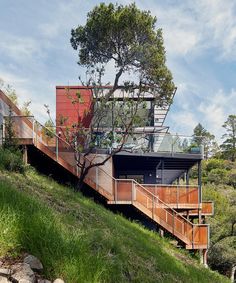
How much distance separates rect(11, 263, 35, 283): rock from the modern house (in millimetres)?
11540

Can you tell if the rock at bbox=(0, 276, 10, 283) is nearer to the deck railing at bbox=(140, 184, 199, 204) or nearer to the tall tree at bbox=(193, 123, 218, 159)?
the deck railing at bbox=(140, 184, 199, 204)

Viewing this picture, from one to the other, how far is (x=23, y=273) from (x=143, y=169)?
2071 centimetres

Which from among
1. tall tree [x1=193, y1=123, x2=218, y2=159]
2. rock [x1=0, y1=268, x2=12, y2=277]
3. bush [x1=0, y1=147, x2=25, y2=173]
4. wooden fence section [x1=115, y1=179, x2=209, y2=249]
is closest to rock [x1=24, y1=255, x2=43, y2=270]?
rock [x1=0, y1=268, x2=12, y2=277]

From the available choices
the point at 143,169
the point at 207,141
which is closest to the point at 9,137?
the point at 143,169

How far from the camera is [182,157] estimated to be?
20.7m

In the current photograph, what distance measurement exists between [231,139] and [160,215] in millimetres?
66634

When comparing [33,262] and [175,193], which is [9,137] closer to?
[175,193]

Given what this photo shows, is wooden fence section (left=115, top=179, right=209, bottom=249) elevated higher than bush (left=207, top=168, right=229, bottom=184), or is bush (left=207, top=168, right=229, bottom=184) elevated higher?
wooden fence section (left=115, top=179, right=209, bottom=249)

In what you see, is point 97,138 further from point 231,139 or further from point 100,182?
point 231,139

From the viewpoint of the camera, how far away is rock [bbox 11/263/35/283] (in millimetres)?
3334

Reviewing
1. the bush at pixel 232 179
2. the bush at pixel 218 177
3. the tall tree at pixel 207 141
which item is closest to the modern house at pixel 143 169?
the tall tree at pixel 207 141

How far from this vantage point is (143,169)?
78.7 ft

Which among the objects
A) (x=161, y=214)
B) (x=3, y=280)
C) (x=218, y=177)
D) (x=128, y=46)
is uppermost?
(x=128, y=46)

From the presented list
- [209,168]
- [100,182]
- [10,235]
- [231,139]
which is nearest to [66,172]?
[100,182]
